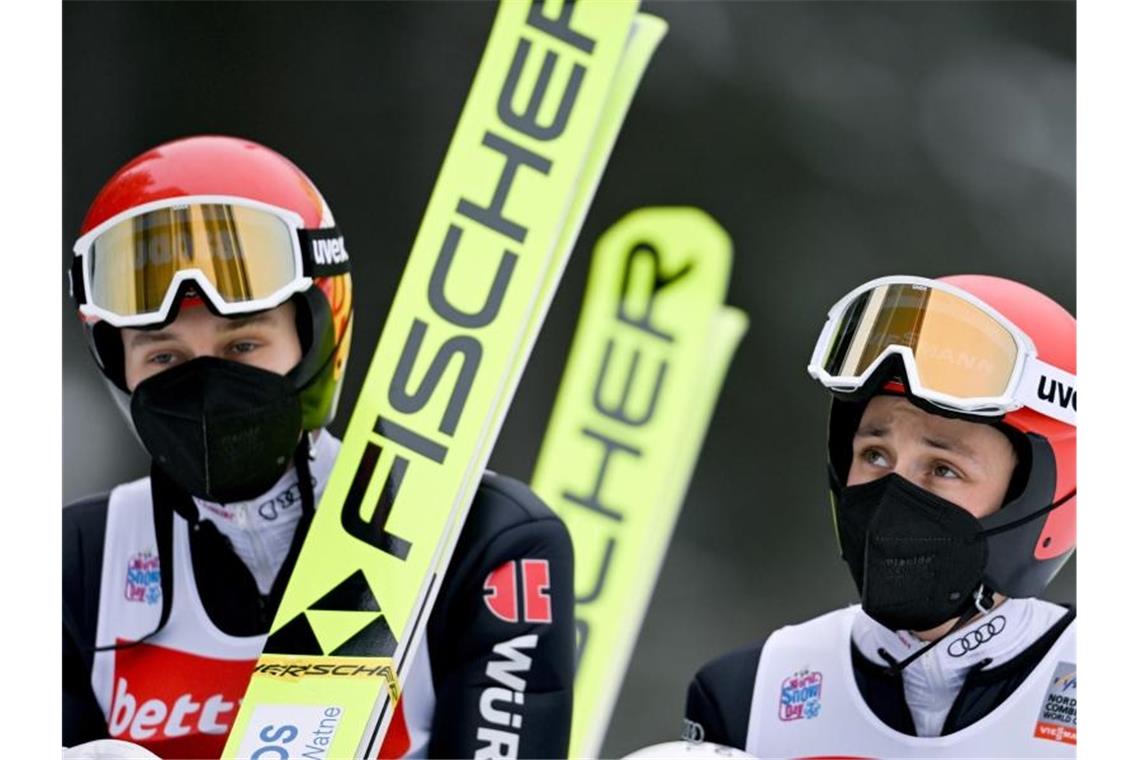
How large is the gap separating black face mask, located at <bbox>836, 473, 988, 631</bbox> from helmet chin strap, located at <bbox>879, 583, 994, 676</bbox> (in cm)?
4

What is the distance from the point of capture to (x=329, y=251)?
3338mm

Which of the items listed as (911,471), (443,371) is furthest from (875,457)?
(443,371)

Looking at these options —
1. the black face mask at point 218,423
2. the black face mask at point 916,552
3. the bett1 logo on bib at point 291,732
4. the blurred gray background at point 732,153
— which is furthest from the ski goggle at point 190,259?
the black face mask at point 916,552

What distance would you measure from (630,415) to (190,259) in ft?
3.59

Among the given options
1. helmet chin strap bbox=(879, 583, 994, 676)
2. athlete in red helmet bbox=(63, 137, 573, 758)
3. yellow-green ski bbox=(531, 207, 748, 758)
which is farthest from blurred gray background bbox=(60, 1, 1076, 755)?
helmet chin strap bbox=(879, 583, 994, 676)

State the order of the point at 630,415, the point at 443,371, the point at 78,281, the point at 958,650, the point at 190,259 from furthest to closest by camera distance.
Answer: the point at 630,415
the point at 443,371
the point at 78,281
the point at 190,259
the point at 958,650

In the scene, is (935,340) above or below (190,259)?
above

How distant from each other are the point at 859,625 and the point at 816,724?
0.60ft

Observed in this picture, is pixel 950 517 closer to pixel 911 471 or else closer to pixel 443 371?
pixel 911 471

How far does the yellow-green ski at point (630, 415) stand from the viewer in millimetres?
3787

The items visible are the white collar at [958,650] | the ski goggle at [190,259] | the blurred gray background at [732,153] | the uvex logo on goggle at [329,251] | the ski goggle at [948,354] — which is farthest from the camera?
the blurred gray background at [732,153]

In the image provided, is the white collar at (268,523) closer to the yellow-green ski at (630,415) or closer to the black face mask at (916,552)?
the yellow-green ski at (630,415)

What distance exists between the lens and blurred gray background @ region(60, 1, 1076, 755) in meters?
3.51
